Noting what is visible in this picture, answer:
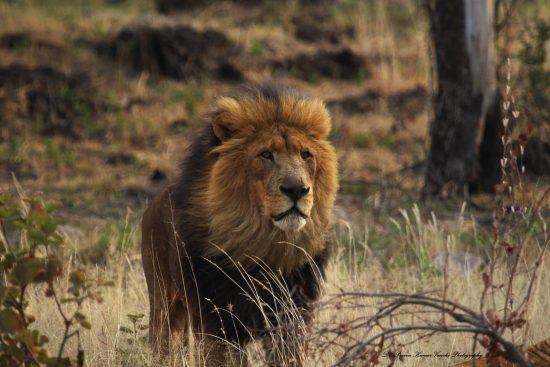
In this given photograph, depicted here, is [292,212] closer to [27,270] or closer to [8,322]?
[27,270]

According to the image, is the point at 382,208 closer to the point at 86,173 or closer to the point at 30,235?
the point at 86,173

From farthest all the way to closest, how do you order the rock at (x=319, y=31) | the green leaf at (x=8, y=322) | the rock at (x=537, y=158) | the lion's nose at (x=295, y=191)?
the rock at (x=319, y=31)
the rock at (x=537, y=158)
the lion's nose at (x=295, y=191)
the green leaf at (x=8, y=322)

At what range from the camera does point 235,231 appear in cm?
500

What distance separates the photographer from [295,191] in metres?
4.64

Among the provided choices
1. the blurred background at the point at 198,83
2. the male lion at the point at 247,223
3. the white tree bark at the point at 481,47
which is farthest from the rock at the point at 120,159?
the male lion at the point at 247,223

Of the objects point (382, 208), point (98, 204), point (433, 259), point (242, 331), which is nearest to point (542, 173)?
point (382, 208)

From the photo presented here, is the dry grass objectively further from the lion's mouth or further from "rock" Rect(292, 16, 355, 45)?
"rock" Rect(292, 16, 355, 45)

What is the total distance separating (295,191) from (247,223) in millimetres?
448

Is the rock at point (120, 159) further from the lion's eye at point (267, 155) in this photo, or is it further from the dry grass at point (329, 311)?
the lion's eye at point (267, 155)

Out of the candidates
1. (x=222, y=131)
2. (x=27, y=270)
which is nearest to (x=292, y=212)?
(x=222, y=131)

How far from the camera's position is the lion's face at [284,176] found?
4660mm

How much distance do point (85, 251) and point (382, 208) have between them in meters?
2.95

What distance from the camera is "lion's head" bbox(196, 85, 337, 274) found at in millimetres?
4938

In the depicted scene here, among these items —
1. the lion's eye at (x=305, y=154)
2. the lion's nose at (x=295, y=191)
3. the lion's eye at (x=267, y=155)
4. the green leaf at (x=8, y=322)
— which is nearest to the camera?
the green leaf at (x=8, y=322)
